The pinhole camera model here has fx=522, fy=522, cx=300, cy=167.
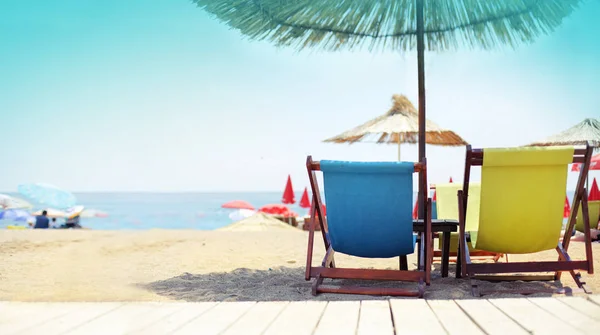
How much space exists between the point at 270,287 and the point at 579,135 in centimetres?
717

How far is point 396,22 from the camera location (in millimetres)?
4805

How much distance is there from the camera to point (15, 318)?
1.30 meters

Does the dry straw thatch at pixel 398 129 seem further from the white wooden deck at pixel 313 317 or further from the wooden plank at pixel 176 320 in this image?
the wooden plank at pixel 176 320

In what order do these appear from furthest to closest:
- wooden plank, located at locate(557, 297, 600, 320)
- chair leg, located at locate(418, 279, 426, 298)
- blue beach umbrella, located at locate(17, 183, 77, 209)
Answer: blue beach umbrella, located at locate(17, 183, 77, 209), chair leg, located at locate(418, 279, 426, 298), wooden plank, located at locate(557, 297, 600, 320)

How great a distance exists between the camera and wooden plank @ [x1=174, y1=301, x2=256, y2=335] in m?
1.18

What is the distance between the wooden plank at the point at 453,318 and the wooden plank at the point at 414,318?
0.02 metres

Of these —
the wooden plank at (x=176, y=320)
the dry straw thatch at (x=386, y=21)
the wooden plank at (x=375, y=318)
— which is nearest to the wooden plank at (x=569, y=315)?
the wooden plank at (x=375, y=318)

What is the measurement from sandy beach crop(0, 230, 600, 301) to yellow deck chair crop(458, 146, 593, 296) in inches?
11.3

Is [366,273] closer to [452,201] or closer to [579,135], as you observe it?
[452,201]

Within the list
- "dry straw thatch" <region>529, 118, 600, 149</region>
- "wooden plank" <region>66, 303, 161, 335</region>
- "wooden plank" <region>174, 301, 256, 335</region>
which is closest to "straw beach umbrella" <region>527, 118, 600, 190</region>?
"dry straw thatch" <region>529, 118, 600, 149</region>

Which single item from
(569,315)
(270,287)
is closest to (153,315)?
(569,315)

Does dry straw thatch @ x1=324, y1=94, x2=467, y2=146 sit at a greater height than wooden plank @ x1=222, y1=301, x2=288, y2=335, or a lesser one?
greater

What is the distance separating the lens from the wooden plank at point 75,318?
47.2 inches

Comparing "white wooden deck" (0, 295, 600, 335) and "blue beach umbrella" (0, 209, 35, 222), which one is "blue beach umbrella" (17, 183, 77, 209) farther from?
"white wooden deck" (0, 295, 600, 335)
